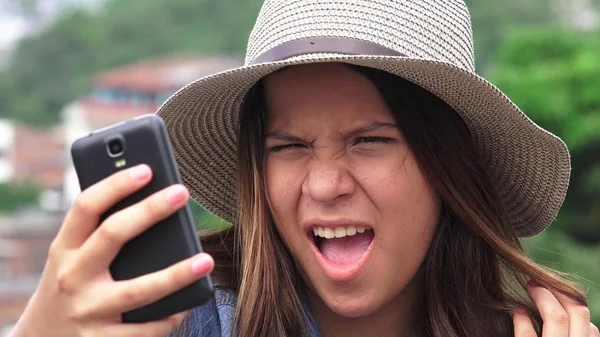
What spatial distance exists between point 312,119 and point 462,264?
Answer: 0.37 m

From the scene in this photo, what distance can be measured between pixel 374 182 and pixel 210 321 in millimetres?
323

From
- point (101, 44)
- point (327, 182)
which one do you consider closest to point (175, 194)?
point (327, 182)

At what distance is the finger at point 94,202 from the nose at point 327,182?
1.44 ft

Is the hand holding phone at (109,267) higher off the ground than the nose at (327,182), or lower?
higher

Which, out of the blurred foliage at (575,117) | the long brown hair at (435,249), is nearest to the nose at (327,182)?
the long brown hair at (435,249)

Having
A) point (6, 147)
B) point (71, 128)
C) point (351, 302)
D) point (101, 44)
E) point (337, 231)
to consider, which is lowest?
point (6, 147)

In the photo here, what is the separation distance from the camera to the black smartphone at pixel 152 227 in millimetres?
1143

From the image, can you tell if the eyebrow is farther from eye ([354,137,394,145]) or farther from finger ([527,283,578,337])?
finger ([527,283,578,337])

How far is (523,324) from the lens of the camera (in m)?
1.65

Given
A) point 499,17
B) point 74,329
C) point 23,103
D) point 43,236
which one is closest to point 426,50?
point 74,329

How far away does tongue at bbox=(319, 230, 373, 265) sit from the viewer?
158cm

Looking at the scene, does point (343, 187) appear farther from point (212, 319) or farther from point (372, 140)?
point (212, 319)

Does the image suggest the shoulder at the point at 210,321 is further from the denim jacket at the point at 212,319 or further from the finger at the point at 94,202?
the finger at the point at 94,202

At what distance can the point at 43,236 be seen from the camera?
125 feet
